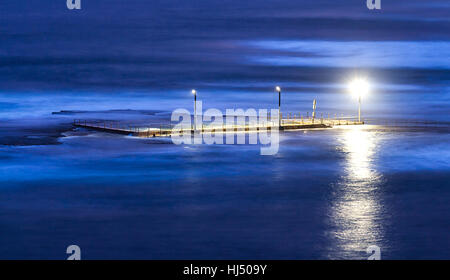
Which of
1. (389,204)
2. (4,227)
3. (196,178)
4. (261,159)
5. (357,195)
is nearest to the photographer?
(4,227)

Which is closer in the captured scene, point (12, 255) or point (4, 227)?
point (12, 255)

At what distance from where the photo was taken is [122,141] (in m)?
49.1

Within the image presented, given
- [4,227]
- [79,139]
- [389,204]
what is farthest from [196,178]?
[79,139]

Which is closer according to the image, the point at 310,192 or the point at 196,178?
the point at 310,192

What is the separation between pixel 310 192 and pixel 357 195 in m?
2.01

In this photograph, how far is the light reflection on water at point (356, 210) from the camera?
15.2m

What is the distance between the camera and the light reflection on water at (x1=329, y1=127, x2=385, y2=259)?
49.9 ft

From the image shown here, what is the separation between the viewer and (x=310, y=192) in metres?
24.3

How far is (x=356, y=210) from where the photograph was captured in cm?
1969

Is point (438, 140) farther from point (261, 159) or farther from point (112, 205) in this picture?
point (112, 205)
